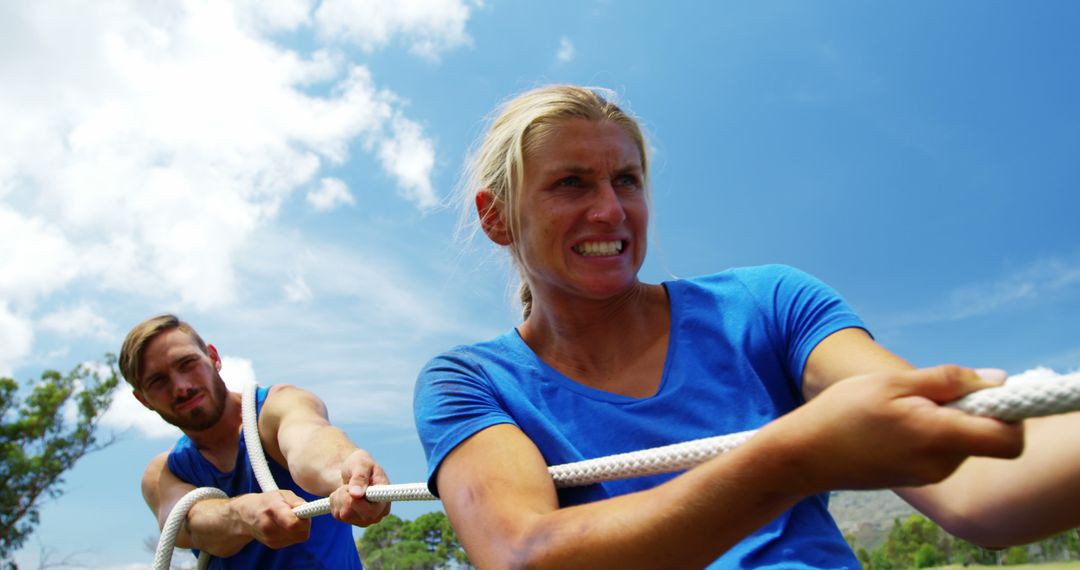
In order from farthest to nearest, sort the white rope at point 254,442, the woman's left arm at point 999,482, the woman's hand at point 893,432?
the white rope at point 254,442 → the woman's left arm at point 999,482 → the woman's hand at point 893,432

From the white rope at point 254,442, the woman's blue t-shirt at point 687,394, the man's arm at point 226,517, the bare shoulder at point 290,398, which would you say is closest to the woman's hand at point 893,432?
the woman's blue t-shirt at point 687,394

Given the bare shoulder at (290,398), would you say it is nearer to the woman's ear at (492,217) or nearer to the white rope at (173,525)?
the white rope at (173,525)

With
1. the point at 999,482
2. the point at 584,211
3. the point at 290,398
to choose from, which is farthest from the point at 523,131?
the point at 290,398

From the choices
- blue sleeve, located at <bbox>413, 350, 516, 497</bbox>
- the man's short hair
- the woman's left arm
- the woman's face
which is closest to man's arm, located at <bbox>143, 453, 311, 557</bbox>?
the man's short hair

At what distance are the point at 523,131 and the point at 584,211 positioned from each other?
0.24m

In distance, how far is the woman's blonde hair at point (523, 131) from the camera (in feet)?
5.92

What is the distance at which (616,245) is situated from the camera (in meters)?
1.78

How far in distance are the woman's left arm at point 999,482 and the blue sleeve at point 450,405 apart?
61 cm

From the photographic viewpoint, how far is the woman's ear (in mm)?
1999

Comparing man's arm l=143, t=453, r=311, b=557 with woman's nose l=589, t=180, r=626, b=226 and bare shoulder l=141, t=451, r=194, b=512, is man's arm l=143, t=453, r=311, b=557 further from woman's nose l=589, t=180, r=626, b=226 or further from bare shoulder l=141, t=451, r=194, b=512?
woman's nose l=589, t=180, r=626, b=226

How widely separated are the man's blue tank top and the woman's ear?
5.43ft

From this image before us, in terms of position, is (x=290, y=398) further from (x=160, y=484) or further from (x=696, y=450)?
(x=696, y=450)

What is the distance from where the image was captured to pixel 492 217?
6.63 ft

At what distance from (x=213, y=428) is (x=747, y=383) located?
275 cm
